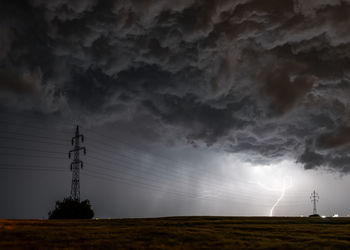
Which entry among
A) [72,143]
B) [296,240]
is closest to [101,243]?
[296,240]

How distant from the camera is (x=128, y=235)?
35875 mm

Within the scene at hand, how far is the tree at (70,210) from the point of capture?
281 feet

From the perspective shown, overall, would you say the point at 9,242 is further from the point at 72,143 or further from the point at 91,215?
the point at 91,215

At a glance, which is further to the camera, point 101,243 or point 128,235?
point 128,235

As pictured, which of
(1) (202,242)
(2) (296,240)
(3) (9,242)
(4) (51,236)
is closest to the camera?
(3) (9,242)

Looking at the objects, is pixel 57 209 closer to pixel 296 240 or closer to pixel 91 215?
pixel 91 215

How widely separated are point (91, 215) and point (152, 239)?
2426 inches

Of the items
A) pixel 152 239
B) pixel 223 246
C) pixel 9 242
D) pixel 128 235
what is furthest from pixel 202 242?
pixel 9 242

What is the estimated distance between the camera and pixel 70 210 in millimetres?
86375

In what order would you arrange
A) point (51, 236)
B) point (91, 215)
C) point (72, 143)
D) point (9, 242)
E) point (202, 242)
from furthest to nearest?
point (91, 215) < point (72, 143) < point (51, 236) < point (202, 242) < point (9, 242)

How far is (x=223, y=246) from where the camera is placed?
29859 millimetres

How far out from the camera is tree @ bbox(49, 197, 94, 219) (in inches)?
3374

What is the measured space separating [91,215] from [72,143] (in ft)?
76.7

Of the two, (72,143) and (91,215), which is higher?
(72,143)
